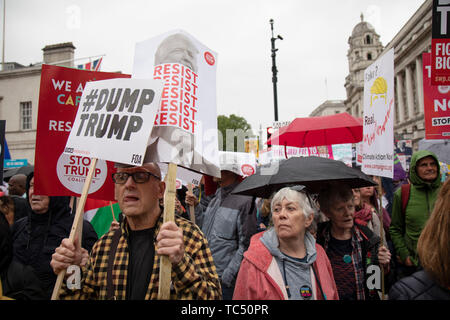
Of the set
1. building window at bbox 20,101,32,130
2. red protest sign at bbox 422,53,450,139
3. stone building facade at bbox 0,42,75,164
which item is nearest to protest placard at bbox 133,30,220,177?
red protest sign at bbox 422,53,450,139

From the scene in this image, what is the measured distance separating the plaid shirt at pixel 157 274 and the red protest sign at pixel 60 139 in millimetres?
902

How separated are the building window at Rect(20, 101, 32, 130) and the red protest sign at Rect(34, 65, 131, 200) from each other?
25.1 m

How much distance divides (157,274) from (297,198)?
4.12 ft

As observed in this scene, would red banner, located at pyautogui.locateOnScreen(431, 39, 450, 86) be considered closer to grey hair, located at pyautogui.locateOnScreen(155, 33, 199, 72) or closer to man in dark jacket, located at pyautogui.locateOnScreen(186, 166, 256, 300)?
man in dark jacket, located at pyautogui.locateOnScreen(186, 166, 256, 300)

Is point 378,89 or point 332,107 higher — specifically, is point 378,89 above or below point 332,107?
below

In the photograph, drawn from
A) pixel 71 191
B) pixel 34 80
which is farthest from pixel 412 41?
pixel 71 191

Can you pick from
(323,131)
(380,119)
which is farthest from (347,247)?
(323,131)

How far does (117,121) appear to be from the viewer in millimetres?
2193

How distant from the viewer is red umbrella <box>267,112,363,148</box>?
5891 millimetres

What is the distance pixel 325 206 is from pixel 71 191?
2.31 meters

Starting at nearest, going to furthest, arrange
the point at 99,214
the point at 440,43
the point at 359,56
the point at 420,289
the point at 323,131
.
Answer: the point at 420,289, the point at 440,43, the point at 99,214, the point at 323,131, the point at 359,56

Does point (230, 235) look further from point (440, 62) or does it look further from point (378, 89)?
point (440, 62)

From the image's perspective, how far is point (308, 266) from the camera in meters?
2.49
